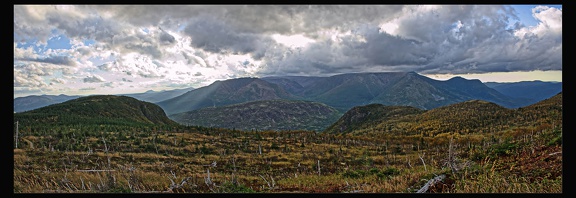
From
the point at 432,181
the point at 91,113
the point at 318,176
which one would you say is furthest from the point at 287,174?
the point at 91,113

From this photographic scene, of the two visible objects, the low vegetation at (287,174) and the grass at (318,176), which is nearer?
the grass at (318,176)

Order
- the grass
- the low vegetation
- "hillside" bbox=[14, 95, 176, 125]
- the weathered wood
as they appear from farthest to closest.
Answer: "hillside" bbox=[14, 95, 176, 125], the low vegetation, the grass, the weathered wood

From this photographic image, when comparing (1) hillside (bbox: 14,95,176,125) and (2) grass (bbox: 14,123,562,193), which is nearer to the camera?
(2) grass (bbox: 14,123,562,193)

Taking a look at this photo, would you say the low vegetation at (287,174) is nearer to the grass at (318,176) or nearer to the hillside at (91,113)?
the grass at (318,176)

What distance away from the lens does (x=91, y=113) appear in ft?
269

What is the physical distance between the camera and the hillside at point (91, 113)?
57625mm

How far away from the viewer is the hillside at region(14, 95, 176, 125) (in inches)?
2269

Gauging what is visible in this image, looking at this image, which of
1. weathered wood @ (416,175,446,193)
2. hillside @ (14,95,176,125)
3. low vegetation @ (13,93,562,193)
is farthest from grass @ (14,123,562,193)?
hillside @ (14,95,176,125)

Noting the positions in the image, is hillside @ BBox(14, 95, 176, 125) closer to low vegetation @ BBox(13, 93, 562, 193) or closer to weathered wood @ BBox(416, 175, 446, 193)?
low vegetation @ BBox(13, 93, 562, 193)

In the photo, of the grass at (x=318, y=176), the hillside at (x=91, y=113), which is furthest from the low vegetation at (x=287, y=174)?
the hillside at (x=91, y=113)

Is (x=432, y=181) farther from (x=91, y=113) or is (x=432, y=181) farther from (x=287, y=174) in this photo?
(x=91, y=113)
